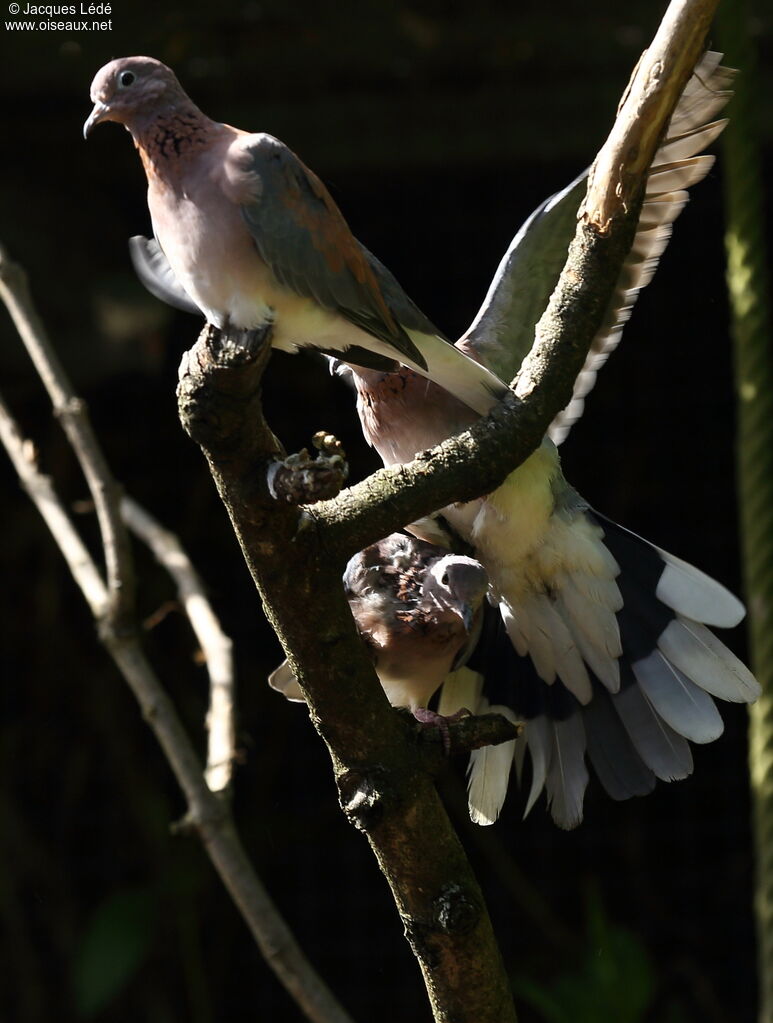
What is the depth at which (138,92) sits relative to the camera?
48.1 inches

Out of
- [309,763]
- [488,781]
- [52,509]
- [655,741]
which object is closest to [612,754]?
[655,741]

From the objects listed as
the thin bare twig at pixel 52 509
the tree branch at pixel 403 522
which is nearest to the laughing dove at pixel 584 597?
the tree branch at pixel 403 522

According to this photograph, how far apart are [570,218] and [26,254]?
3.77 ft

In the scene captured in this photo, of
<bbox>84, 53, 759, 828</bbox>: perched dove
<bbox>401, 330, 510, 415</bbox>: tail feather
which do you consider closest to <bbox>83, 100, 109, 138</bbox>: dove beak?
<bbox>84, 53, 759, 828</bbox>: perched dove

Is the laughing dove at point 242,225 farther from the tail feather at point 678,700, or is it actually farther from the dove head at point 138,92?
the tail feather at point 678,700

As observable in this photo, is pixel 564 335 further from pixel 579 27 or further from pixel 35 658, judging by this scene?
pixel 35 658

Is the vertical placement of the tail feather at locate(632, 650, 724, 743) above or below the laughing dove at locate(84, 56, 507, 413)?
below

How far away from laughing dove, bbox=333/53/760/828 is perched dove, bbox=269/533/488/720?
68 mm

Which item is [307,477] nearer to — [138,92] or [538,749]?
[138,92]

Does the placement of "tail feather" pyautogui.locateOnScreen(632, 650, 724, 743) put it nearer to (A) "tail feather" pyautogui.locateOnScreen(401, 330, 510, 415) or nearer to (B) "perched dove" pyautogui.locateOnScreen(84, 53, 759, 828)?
(B) "perched dove" pyautogui.locateOnScreen(84, 53, 759, 828)

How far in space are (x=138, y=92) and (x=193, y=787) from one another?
89 centimetres

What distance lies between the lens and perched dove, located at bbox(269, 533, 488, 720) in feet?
5.32

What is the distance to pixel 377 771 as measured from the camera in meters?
1.19

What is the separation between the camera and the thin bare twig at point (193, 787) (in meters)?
1.65
